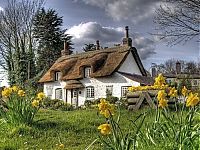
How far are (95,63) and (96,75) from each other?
1.63m

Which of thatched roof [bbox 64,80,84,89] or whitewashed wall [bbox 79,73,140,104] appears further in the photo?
thatched roof [bbox 64,80,84,89]

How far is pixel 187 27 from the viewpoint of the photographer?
69.5 ft

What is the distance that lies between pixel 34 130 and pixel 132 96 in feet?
28.1

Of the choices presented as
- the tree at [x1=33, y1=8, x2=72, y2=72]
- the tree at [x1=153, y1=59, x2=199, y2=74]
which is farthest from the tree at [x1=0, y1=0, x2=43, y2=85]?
the tree at [x1=153, y1=59, x2=199, y2=74]

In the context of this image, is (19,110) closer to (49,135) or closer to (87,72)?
(49,135)

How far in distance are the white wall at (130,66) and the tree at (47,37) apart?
12.8m

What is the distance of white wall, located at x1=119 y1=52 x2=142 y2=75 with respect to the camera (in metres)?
34.5

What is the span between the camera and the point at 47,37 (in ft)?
155

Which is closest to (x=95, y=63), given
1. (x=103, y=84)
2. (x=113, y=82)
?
(x=103, y=84)

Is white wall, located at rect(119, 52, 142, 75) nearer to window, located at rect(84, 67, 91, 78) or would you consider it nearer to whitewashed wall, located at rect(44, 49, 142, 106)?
whitewashed wall, located at rect(44, 49, 142, 106)

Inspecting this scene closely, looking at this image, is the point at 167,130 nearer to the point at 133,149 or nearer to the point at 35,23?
the point at 133,149

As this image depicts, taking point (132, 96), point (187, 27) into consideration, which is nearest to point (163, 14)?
point (187, 27)

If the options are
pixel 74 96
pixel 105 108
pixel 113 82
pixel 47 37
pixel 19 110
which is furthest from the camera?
pixel 47 37

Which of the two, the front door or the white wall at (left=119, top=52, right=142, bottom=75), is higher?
the white wall at (left=119, top=52, right=142, bottom=75)
